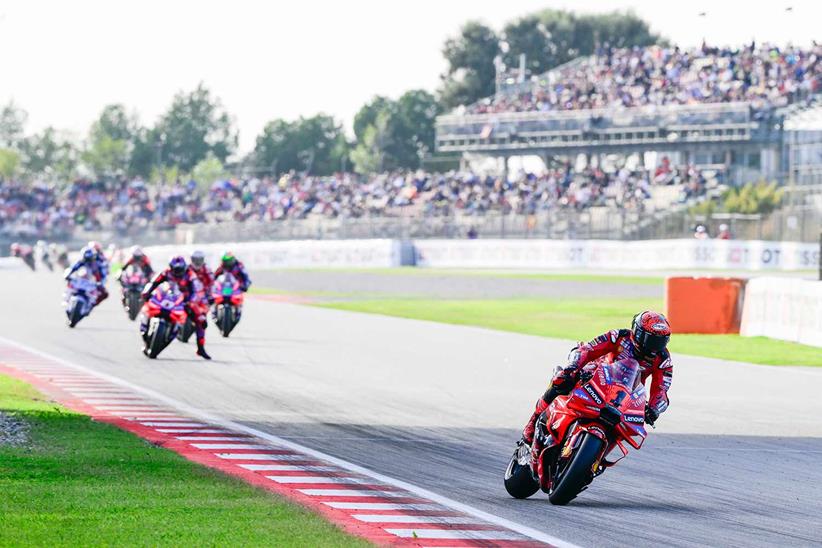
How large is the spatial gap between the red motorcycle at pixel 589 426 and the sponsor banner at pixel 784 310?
15840 millimetres

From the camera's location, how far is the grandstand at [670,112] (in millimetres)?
68062

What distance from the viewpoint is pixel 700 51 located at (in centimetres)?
7212

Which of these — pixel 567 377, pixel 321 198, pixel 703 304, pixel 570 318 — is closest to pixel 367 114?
pixel 321 198

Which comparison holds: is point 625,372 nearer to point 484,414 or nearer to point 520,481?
point 520,481

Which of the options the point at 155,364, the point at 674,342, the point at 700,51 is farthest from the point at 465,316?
the point at 700,51

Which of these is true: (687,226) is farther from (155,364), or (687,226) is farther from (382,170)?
(382,170)

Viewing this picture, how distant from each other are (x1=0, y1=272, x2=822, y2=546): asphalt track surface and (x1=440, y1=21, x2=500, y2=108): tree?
90245 mm

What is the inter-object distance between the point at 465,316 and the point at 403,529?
27677 millimetres

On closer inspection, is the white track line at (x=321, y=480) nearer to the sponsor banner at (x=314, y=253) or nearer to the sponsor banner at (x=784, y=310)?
the sponsor banner at (x=784, y=310)

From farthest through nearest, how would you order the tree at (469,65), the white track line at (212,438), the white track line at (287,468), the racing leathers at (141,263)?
1. the tree at (469,65)
2. the racing leathers at (141,263)
3. the white track line at (212,438)
4. the white track line at (287,468)

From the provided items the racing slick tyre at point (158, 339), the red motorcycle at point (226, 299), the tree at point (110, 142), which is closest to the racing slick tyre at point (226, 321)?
the red motorcycle at point (226, 299)

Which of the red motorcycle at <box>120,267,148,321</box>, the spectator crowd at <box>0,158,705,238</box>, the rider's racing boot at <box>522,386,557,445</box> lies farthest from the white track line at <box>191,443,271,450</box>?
the spectator crowd at <box>0,158,705,238</box>

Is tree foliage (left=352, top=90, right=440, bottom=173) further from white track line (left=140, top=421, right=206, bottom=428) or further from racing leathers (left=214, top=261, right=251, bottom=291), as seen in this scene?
white track line (left=140, top=421, right=206, bottom=428)

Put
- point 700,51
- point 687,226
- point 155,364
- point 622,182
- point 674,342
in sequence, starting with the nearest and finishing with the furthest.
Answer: point 155,364 → point 674,342 → point 687,226 → point 622,182 → point 700,51
